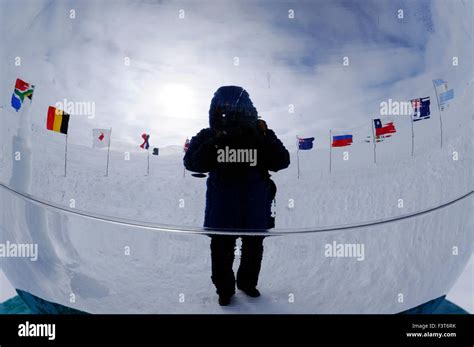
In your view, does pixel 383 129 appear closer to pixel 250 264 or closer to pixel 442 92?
pixel 442 92

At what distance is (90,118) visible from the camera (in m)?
1.75

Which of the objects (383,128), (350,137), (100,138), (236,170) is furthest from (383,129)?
(100,138)

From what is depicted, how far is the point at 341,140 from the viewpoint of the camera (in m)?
1.71

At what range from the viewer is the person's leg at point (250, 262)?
1734mm

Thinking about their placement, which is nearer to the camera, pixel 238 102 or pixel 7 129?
pixel 238 102

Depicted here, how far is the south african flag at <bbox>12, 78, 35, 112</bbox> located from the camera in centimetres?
189

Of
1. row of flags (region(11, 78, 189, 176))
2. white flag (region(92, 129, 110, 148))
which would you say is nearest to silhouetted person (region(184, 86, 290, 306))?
row of flags (region(11, 78, 189, 176))

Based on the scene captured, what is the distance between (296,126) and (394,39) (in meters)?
0.49

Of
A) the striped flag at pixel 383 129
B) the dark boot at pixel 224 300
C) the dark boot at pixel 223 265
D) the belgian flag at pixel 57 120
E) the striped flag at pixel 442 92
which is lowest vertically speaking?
the dark boot at pixel 224 300

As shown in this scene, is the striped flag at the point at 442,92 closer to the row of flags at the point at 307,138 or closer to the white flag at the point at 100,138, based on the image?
the row of flags at the point at 307,138

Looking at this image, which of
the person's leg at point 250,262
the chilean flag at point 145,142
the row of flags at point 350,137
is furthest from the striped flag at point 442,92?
the chilean flag at point 145,142
